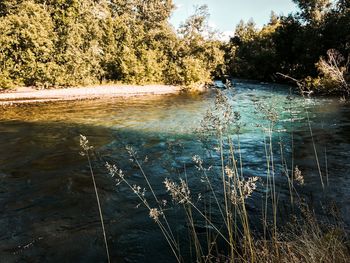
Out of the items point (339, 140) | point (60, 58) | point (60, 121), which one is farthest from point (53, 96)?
point (339, 140)

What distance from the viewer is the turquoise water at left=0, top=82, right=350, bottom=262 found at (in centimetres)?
490

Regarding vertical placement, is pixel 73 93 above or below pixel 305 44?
below

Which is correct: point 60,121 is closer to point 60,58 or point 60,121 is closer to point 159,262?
point 159,262

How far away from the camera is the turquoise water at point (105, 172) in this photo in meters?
4.90

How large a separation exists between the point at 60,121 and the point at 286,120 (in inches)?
407

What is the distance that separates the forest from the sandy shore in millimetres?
1452

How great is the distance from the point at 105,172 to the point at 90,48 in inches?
1051

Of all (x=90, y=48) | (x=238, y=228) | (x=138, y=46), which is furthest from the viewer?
(x=138, y=46)

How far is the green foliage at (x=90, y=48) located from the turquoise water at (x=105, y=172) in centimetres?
1250

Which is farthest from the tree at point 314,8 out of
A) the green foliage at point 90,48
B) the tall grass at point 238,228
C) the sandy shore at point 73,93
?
the tall grass at point 238,228

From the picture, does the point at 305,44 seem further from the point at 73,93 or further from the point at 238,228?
the point at 238,228

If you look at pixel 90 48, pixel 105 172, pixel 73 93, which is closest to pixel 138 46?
pixel 90 48

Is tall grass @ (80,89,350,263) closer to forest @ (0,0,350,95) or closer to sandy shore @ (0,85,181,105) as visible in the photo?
forest @ (0,0,350,95)

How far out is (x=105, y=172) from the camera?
8.28 meters
